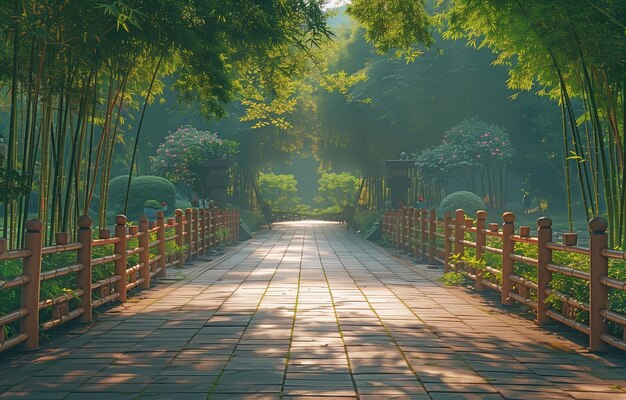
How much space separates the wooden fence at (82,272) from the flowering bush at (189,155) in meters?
12.1

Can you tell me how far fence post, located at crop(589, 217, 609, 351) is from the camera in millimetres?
6000

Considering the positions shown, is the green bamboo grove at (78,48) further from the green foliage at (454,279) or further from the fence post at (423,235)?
the fence post at (423,235)

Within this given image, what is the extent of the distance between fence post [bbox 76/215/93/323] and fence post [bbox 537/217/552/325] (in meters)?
3.98

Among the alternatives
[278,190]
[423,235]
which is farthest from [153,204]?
[278,190]

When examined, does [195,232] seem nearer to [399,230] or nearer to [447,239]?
[399,230]

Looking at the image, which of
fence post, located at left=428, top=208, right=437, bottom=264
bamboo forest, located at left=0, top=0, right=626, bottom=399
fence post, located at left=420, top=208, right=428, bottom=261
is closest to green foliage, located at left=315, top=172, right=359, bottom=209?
bamboo forest, located at left=0, top=0, right=626, bottom=399

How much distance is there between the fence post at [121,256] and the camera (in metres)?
8.80

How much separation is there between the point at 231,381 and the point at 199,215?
1269cm

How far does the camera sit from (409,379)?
4793 millimetres

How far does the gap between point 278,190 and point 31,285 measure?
51243 mm

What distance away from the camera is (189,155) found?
26.2 m

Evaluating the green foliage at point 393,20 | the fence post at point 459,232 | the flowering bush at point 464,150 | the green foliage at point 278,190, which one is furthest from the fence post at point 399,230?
the green foliage at point 278,190

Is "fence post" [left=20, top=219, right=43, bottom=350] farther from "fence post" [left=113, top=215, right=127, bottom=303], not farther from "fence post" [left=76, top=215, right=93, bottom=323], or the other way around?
"fence post" [left=113, top=215, right=127, bottom=303]

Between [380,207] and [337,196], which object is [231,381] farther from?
[337,196]
